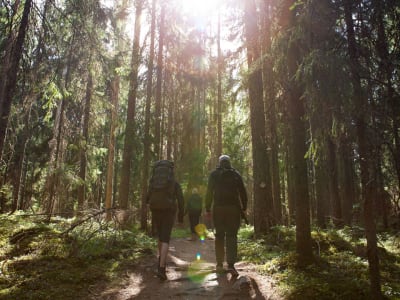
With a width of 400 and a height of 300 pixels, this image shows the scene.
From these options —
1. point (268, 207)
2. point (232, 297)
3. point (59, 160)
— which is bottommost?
point (232, 297)

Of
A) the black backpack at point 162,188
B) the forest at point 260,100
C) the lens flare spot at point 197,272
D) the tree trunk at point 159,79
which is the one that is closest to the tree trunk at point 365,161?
the forest at point 260,100

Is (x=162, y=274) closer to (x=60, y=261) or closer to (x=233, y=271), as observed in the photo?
(x=233, y=271)

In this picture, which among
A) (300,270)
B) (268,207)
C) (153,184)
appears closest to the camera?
(300,270)

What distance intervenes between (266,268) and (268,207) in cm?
499

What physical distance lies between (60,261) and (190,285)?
2910mm

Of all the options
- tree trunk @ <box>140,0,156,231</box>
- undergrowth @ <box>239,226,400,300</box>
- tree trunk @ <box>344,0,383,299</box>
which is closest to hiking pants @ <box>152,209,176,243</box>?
undergrowth @ <box>239,226,400,300</box>

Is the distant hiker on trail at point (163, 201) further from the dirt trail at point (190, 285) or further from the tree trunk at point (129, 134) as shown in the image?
the tree trunk at point (129, 134)

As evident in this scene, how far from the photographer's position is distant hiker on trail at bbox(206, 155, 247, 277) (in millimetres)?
6465

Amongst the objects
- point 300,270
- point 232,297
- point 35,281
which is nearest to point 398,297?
point 300,270

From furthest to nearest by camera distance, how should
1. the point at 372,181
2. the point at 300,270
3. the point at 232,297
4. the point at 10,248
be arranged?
the point at 10,248 → the point at 300,270 → the point at 232,297 → the point at 372,181

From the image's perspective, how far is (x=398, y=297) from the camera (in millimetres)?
4527

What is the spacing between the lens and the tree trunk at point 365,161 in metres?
4.32

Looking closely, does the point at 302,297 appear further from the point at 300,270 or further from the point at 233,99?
the point at 233,99

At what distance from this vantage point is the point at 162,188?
6.51 meters
